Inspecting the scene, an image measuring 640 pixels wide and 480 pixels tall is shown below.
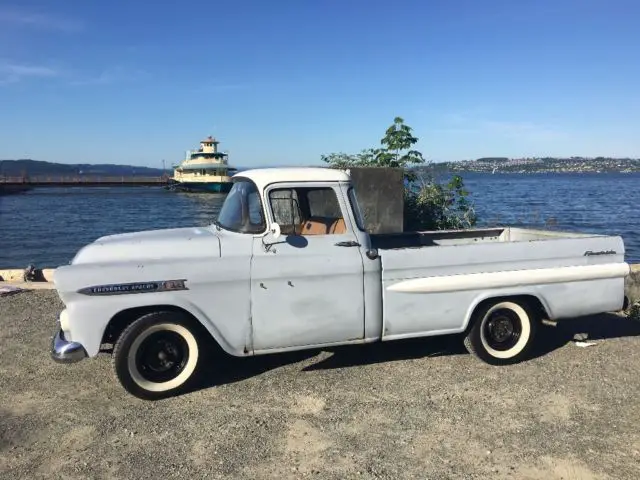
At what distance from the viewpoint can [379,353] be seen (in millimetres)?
5824

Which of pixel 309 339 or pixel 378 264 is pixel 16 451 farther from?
pixel 378 264

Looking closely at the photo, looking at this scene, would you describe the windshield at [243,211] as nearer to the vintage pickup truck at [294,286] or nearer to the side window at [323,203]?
the vintage pickup truck at [294,286]

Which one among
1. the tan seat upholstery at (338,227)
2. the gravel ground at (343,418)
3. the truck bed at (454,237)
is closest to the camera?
the gravel ground at (343,418)


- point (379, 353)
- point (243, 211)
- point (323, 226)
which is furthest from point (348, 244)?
point (379, 353)

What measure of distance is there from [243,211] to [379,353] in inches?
84.2

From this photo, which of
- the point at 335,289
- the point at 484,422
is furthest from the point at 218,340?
the point at 484,422

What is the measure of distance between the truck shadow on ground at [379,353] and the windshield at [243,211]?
1420mm

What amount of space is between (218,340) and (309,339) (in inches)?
32.2

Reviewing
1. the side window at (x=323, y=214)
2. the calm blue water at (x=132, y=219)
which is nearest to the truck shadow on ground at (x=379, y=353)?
the side window at (x=323, y=214)

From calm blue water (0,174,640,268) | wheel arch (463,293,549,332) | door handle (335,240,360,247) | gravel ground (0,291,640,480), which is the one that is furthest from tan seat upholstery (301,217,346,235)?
calm blue water (0,174,640,268)

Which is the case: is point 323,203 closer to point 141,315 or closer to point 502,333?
point 141,315

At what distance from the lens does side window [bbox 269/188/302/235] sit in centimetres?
502

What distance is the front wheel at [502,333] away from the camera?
5.44 metres

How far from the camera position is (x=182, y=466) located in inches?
144
